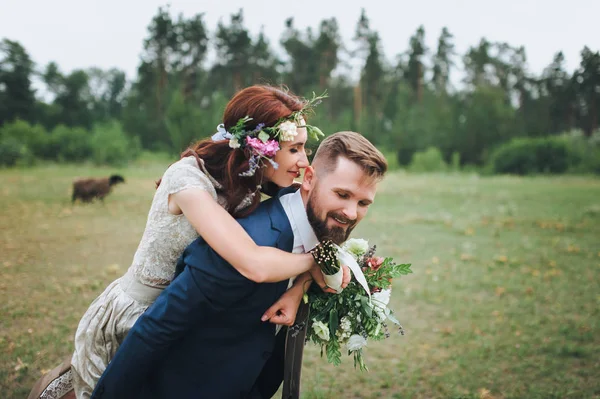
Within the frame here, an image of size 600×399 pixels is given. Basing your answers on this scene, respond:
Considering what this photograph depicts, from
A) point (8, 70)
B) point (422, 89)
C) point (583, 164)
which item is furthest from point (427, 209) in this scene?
point (422, 89)

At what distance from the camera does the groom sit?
2150 mm

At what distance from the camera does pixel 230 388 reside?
2371mm

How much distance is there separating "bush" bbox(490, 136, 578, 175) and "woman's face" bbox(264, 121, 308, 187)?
37.9 meters

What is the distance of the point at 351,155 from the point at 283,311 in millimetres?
794

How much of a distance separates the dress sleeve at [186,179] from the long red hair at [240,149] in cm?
9

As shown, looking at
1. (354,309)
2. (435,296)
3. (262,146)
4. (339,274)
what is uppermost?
(262,146)

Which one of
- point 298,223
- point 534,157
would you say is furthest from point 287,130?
point 534,157

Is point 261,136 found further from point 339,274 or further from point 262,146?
point 339,274

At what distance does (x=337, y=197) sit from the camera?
2.37m

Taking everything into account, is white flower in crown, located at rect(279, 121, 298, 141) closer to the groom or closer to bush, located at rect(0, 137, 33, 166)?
the groom

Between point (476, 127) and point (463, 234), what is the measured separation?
36.5m

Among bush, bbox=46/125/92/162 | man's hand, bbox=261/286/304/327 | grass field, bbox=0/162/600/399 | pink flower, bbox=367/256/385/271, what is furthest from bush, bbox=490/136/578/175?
man's hand, bbox=261/286/304/327

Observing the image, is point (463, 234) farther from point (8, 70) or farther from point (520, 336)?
point (8, 70)

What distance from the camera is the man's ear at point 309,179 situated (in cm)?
243
